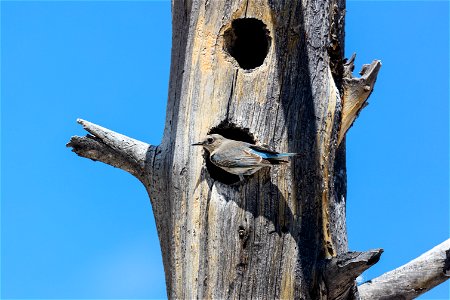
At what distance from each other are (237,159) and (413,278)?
1.48 m

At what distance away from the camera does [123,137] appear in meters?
4.16

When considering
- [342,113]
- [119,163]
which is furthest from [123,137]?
[342,113]

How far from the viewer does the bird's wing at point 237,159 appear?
3611 mm

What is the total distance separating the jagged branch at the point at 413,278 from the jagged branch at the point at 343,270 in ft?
2.13

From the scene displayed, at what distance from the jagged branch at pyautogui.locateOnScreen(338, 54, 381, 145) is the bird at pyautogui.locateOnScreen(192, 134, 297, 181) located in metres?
0.70

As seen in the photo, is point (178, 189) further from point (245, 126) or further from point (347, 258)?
point (347, 258)

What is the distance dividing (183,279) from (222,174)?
0.56 m

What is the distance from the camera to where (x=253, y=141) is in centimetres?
382

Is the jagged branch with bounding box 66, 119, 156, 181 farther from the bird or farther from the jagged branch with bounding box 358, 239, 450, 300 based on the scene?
the jagged branch with bounding box 358, 239, 450, 300

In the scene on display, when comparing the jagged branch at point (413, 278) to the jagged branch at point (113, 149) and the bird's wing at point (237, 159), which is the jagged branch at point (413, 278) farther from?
the jagged branch at point (113, 149)

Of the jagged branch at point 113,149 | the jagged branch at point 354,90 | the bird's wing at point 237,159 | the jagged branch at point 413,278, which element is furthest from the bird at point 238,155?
the jagged branch at point 413,278

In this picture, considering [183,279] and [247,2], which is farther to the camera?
[247,2]

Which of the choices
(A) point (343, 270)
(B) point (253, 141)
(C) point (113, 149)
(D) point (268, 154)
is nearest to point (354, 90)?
(B) point (253, 141)

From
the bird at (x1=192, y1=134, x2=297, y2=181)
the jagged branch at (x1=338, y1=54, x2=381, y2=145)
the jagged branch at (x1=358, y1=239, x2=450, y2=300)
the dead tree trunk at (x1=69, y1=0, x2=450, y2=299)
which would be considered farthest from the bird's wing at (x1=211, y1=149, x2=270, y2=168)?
the jagged branch at (x1=358, y1=239, x2=450, y2=300)
